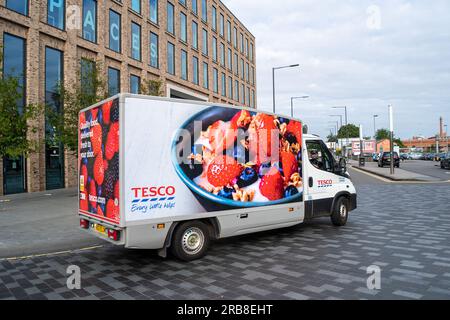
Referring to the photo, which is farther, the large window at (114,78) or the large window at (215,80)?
the large window at (215,80)

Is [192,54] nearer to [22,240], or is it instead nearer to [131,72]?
[131,72]

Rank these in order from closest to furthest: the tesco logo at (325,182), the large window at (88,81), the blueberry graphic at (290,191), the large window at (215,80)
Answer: the blueberry graphic at (290,191), the tesco logo at (325,182), the large window at (88,81), the large window at (215,80)

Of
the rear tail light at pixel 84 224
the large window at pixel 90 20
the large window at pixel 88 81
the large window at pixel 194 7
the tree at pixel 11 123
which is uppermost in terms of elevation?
the large window at pixel 194 7

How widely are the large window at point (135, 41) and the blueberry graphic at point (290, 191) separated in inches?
834

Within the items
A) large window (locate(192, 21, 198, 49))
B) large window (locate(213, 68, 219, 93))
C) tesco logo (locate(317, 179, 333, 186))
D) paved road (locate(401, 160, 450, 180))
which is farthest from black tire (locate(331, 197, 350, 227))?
large window (locate(213, 68, 219, 93))

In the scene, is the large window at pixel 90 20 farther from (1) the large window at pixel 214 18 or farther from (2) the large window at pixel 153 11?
(1) the large window at pixel 214 18

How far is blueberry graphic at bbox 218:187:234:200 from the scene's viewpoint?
250 inches

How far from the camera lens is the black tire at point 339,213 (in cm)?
880

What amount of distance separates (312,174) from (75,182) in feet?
54.6

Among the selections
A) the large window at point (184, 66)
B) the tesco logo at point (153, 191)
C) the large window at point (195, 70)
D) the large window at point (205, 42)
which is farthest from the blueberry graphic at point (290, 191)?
the large window at point (205, 42)

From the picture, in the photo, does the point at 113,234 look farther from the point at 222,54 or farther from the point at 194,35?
the point at 222,54

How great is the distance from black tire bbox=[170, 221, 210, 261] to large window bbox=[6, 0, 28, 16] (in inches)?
664

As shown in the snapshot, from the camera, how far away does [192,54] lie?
34406mm
